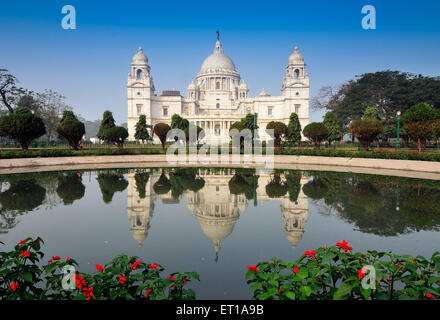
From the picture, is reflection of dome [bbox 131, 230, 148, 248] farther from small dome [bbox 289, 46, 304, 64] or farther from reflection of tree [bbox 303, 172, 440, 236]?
small dome [bbox 289, 46, 304, 64]

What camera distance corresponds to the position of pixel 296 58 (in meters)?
67.7

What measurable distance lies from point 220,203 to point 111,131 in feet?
89.7

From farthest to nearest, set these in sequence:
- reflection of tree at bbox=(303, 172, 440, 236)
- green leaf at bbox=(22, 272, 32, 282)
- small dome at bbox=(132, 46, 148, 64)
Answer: small dome at bbox=(132, 46, 148, 64), reflection of tree at bbox=(303, 172, 440, 236), green leaf at bbox=(22, 272, 32, 282)

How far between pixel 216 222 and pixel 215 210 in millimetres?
A: 1341

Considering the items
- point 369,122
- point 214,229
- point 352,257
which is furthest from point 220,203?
point 369,122

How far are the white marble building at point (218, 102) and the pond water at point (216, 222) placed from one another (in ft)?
173

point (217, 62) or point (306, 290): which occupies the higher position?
point (217, 62)

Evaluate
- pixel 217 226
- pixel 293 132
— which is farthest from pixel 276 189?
pixel 293 132

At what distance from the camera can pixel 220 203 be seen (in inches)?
410

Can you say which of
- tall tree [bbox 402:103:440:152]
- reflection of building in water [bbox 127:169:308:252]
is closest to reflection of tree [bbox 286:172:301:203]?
reflection of building in water [bbox 127:169:308:252]

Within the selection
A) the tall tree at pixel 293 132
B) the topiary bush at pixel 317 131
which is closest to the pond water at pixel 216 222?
the topiary bush at pixel 317 131

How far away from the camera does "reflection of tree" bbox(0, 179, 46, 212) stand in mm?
9930

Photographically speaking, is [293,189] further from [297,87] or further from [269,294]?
[297,87]

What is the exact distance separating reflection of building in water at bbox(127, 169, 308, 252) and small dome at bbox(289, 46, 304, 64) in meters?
60.7
